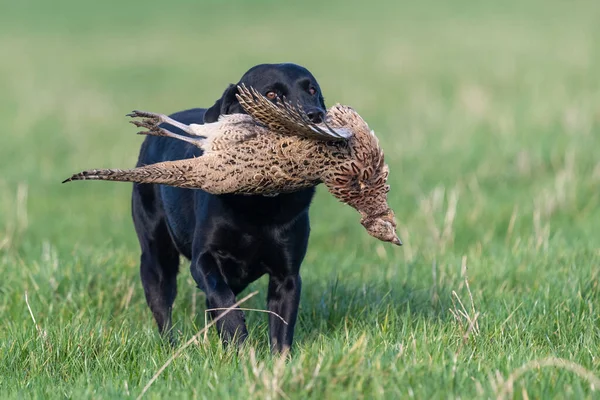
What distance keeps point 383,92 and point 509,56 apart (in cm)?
318

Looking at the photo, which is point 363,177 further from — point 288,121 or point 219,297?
point 219,297

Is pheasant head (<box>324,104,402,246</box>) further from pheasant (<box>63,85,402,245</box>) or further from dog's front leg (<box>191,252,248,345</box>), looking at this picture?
dog's front leg (<box>191,252,248,345</box>)

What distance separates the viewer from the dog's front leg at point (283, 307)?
181 inches

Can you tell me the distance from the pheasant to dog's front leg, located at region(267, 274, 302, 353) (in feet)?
2.93

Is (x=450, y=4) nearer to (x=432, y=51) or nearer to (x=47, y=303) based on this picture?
(x=432, y=51)

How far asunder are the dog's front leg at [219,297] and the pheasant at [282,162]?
639mm

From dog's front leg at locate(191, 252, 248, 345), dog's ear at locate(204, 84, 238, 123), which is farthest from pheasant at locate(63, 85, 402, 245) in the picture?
dog's ear at locate(204, 84, 238, 123)

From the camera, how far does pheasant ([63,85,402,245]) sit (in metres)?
3.84

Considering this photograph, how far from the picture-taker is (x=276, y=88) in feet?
16.0

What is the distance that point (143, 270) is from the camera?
5738 millimetres

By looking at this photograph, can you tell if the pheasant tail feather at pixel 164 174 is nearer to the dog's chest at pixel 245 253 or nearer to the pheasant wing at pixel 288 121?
the pheasant wing at pixel 288 121

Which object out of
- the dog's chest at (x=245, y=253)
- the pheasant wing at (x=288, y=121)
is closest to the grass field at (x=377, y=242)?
the dog's chest at (x=245, y=253)

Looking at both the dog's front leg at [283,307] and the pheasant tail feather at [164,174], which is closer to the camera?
the pheasant tail feather at [164,174]

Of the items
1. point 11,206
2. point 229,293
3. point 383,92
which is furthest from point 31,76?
point 229,293
